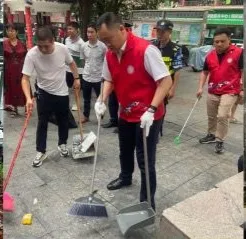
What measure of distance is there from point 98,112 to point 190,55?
30.2 feet

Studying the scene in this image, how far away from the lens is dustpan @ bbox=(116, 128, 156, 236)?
265 cm

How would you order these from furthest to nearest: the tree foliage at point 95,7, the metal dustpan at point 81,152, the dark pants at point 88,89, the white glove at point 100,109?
the tree foliage at point 95,7 → the dark pants at point 88,89 → the metal dustpan at point 81,152 → the white glove at point 100,109

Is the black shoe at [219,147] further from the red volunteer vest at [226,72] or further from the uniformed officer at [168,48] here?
the uniformed officer at [168,48]

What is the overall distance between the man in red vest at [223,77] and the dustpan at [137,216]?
200 cm

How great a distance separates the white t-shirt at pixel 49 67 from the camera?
3.68 metres

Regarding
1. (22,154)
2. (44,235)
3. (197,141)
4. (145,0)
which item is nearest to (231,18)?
(145,0)

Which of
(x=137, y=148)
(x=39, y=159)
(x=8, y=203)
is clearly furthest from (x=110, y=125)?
(x=8, y=203)

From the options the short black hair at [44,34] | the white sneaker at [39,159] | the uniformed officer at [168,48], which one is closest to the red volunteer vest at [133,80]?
the short black hair at [44,34]

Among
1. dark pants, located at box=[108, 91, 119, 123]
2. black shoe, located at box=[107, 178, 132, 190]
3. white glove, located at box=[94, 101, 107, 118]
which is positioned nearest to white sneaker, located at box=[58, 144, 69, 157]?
black shoe, located at box=[107, 178, 132, 190]

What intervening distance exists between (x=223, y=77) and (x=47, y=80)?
2203 mm

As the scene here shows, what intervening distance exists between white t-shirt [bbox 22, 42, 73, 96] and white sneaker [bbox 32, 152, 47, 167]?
2.44ft

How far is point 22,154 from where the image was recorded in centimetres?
427

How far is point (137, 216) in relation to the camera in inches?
107

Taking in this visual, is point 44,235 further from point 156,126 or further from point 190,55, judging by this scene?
point 190,55
